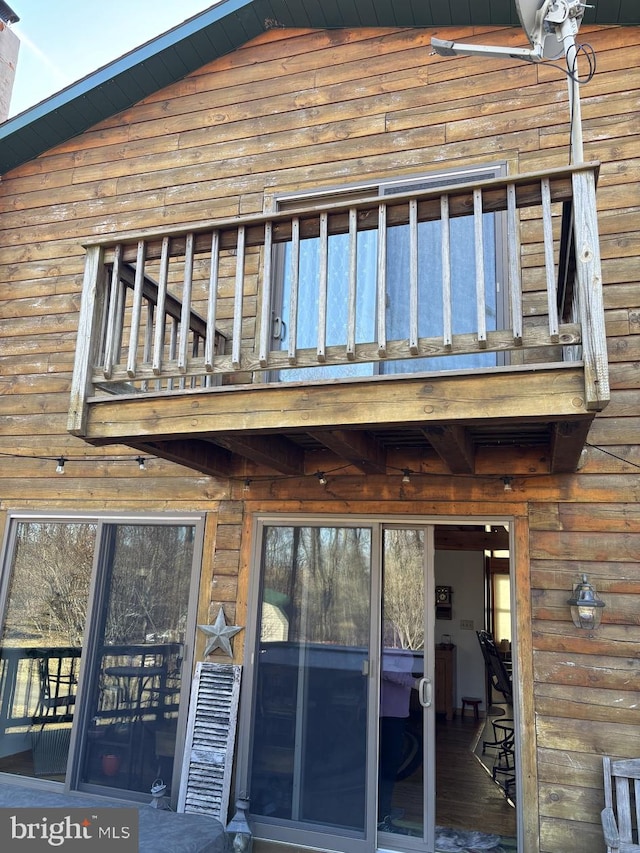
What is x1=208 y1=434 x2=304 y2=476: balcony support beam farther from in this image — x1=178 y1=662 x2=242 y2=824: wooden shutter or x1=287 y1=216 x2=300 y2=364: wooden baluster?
x1=178 y1=662 x2=242 y2=824: wooden shutter

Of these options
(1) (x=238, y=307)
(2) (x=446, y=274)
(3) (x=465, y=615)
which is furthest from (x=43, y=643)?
(3) (x=465, y=615)

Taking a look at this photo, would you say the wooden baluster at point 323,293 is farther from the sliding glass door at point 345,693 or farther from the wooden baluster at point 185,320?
the sliding glass door at point 345,693

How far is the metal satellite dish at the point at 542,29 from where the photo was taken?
3.16 meters

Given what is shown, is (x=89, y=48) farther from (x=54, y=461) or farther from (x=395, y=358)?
(x=395, y=358)

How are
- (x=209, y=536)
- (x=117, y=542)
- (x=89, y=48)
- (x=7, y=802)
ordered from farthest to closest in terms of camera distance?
(x=89, y=48), (x=117, y=542), (x=209, y=536), (x=7, y=802)

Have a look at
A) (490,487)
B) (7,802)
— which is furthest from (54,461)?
(490,487)

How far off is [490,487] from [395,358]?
140 centimetres

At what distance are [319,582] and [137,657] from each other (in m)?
1.43

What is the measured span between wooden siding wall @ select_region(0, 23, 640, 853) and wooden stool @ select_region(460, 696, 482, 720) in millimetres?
4751

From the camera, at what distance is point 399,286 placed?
4348 millimetres

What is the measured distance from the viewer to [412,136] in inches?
183

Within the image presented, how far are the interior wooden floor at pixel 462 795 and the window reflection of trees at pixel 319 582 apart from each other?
0.95 meters

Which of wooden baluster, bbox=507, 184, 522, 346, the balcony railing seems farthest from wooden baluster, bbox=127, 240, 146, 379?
wooden baluster, bbox=507, 184, 522, 346

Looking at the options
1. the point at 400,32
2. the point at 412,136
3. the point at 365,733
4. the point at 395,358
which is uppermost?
the point at 400,32
